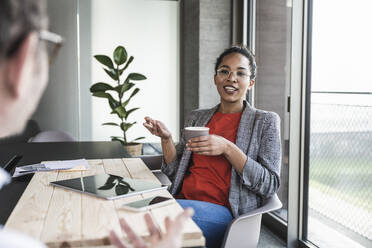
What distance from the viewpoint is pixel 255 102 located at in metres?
3.54

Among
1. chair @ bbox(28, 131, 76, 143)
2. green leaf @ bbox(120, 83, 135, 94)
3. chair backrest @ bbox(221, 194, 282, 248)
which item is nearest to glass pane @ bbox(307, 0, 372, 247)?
chair backrest @ bbox(221, 194, 282, 248)

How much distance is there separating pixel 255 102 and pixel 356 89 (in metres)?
1.36

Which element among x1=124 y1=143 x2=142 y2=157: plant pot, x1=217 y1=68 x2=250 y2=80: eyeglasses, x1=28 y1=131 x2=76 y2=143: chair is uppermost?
x1=217 y1=68 x2=250 y2=80: eyeglasses

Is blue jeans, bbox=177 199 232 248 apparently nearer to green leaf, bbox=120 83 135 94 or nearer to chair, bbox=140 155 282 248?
chair, bbox=140 155 282 248

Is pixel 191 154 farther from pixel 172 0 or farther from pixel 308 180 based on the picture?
pixel 172 0

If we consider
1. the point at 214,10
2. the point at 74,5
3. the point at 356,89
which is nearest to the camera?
the point at 356,89

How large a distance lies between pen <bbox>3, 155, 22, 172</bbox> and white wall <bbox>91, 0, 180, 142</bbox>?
242 cm

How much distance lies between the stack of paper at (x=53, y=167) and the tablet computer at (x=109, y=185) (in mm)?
223

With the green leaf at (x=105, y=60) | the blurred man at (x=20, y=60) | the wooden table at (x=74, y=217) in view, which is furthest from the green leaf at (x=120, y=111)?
the blurred man at (x=20, y=60)

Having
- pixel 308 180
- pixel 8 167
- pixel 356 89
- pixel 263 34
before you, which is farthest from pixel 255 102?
pixel 8 167

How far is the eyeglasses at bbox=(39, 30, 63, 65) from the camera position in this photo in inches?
23.4

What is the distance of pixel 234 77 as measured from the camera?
202 cm

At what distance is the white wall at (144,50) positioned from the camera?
4.46 metres

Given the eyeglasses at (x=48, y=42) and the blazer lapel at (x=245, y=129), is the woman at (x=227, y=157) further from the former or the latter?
the eyeglasses at (x=48, y=42)
